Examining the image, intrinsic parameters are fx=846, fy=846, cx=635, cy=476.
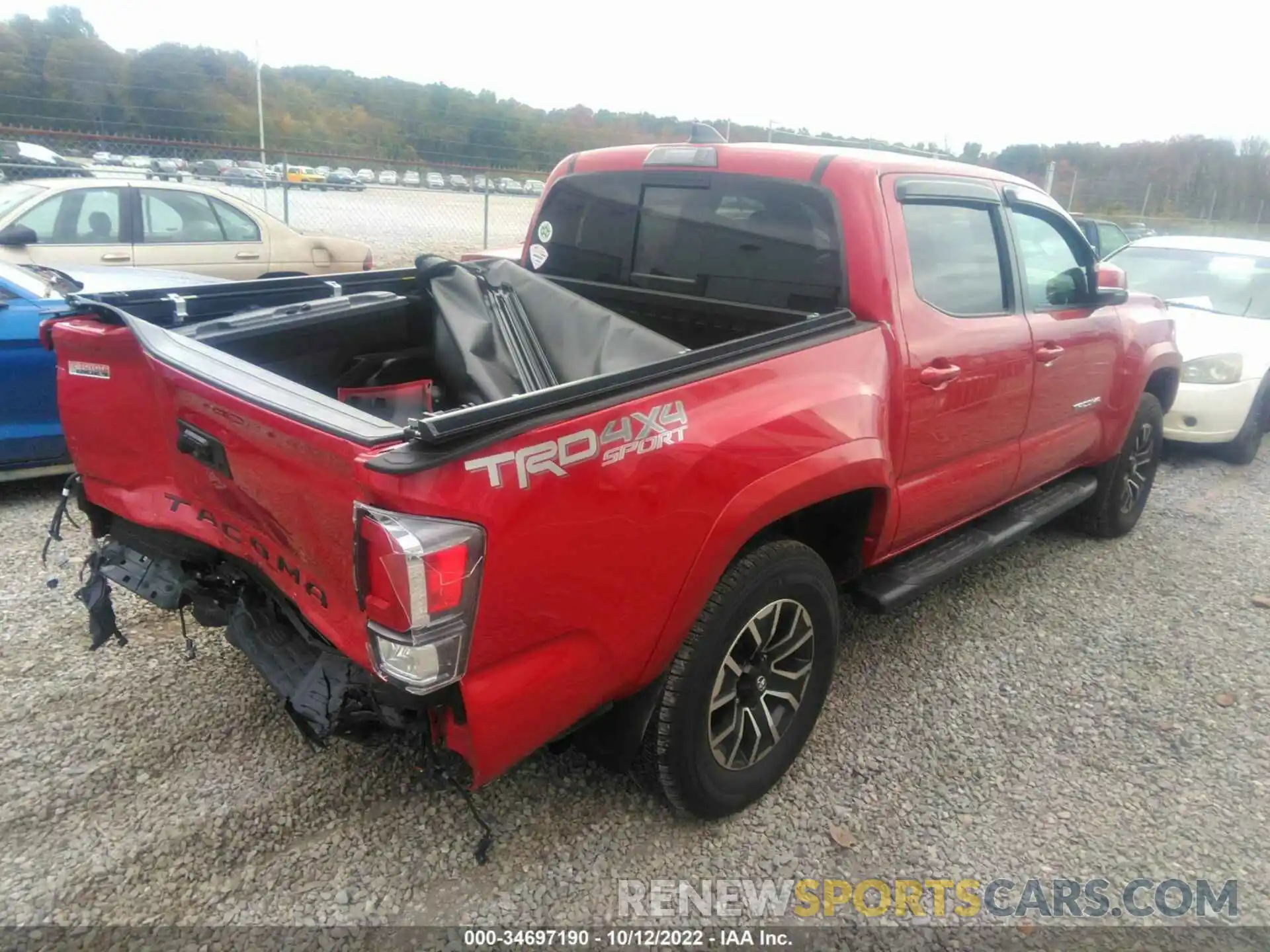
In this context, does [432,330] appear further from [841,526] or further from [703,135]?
[841,526]

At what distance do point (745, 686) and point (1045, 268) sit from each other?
2528 millimetres

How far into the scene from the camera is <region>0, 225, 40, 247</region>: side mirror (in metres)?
6.14

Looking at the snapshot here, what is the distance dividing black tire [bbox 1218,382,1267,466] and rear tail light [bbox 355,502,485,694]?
6850 mm

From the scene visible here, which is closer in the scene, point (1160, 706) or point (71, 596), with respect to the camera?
point (1160, 706)

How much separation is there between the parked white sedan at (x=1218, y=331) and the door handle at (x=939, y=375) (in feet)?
13.6

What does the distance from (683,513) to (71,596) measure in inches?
116

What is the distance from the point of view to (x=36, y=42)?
1298 cm

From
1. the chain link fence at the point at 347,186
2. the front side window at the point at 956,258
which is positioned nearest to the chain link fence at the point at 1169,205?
the chain link fence at the point at 347,186

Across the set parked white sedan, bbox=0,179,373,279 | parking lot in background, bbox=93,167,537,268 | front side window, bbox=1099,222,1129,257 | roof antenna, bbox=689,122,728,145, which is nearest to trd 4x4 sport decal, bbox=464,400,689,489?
roof antenna, bbox=689,122,728,145

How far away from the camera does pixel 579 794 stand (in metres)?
2.70

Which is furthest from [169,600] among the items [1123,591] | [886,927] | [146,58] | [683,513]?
[146,58]

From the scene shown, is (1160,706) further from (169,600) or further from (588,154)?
(169,600)

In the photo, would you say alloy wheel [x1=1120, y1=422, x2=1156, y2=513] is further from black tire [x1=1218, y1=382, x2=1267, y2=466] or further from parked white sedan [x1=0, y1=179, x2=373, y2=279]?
parked white sedan [x1=0, y1=179, x2=373, y2=279]

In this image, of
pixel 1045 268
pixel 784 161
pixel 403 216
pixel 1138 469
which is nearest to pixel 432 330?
pixel 784 161
